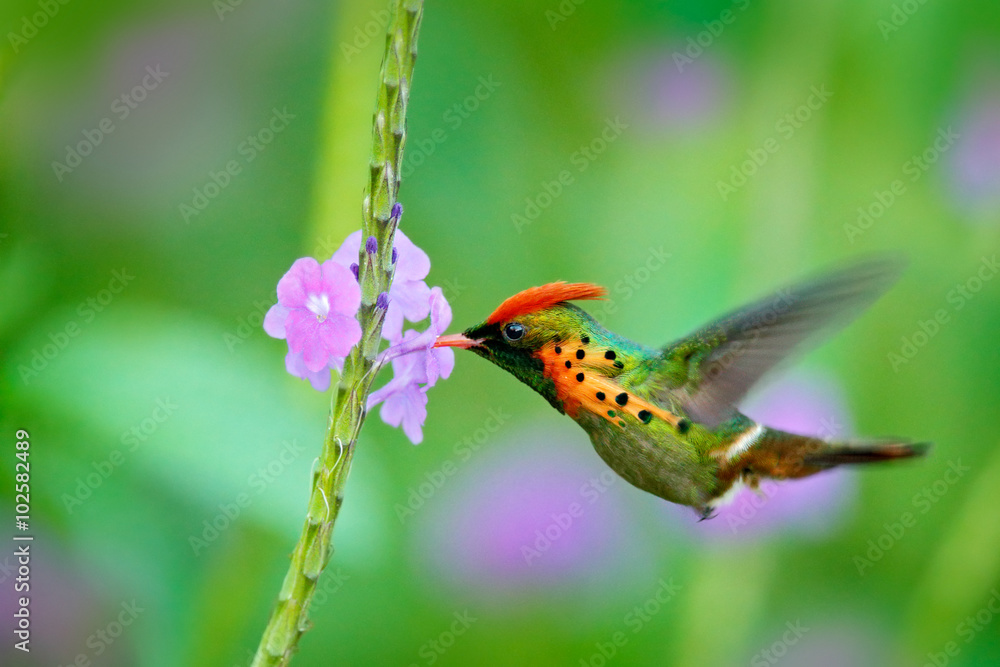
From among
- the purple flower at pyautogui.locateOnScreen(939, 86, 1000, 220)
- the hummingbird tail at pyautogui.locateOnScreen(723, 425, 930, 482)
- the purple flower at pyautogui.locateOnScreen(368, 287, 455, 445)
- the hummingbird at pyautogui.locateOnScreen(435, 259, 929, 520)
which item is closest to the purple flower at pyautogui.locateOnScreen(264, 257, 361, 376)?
the purple flower at pyautogui.locateOnScreen(368, 287, 455, 445)

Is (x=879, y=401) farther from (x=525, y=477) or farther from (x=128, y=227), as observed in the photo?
(x=128, y=227)

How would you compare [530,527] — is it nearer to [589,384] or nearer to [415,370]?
[589,384]

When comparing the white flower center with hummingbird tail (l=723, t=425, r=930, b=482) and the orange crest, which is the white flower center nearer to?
the orange crest

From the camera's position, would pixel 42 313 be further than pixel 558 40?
No

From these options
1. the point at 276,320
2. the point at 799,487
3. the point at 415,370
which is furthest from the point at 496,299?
the point at 276,320

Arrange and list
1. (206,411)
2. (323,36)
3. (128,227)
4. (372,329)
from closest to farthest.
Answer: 1. (372,329)
2. (206,411)
3. (128,227)
4. (323,36)

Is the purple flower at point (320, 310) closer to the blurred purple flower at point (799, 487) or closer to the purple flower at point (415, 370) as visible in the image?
the purple flower at point (415, 370)

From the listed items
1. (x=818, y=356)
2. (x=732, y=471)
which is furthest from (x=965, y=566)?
(x=732, y=471)
